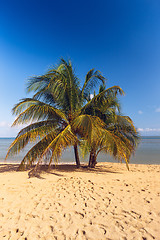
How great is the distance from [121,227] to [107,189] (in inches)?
71.8

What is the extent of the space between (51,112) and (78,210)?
4735 mm

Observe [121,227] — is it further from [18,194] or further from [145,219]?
[18,194]

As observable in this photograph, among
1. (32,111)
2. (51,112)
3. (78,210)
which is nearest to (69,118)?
(51,112)

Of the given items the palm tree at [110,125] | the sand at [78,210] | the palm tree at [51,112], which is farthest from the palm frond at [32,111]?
the sand at [78,210]

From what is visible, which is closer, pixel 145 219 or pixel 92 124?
pixel 145 219

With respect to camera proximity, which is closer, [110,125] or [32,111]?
[32,111]

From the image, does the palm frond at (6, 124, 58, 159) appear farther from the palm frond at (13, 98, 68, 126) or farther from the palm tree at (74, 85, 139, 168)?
the palm tree at (74, 85, 139, 168)

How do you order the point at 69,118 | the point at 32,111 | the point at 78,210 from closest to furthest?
the point at 78,210, the point at 32,111, the point at 69,118

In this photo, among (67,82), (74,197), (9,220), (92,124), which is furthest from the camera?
(67,82)

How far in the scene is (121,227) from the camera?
8.25 ft

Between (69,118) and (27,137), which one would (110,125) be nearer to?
(69,118)

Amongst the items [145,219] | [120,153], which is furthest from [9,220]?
[120,153]

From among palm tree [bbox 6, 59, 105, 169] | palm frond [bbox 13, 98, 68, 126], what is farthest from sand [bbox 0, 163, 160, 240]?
palm frond [bbox 13, 98, 68, 126]

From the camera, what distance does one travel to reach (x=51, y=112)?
6.86 m
